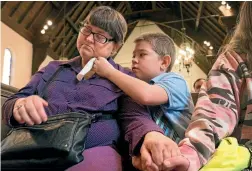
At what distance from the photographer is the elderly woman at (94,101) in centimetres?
126

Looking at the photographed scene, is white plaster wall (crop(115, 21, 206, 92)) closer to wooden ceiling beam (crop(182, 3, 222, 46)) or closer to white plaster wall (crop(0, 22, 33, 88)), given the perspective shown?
wooden ceiling beam (crop(182, 3, 222, 46))

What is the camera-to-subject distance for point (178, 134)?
147 centimetres

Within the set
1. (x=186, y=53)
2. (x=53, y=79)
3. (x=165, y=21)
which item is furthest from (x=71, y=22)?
(x=53, y=79)

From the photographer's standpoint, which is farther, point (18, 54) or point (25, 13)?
point (18, 54)

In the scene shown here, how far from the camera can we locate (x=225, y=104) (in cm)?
124

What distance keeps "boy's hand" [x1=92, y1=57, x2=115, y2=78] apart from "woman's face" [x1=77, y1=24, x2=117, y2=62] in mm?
77

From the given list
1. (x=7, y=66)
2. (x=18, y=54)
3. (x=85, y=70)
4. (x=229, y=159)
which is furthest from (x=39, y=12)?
(x=229, y=159)

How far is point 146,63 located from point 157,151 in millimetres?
668

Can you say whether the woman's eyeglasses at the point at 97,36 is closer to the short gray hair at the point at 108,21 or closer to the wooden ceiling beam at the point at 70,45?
the short gray hair at the point at 108,21

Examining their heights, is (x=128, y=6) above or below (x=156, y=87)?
below

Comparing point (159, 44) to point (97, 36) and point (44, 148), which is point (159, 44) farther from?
point (44, 148)

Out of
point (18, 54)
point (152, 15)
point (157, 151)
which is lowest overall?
point (18, 54)

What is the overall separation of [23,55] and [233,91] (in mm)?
10118

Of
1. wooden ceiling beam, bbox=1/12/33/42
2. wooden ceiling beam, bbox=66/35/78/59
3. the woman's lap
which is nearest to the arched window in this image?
wooden ceiling beam, bbox=1/12/33/42
